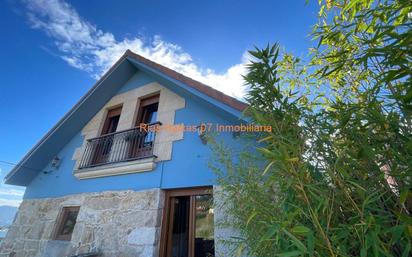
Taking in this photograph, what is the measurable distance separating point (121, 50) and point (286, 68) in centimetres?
438

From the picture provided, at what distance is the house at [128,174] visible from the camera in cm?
302

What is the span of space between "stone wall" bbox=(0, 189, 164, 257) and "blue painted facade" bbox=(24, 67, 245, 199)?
183mm

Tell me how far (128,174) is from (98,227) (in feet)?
3.45

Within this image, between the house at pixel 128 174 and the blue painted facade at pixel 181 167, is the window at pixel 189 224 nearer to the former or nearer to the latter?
the house at pixel 128 174

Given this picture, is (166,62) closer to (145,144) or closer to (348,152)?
(145,144)

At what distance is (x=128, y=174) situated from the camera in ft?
12.5

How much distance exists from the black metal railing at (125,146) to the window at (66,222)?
1002mm

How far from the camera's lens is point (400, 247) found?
2.55 feet

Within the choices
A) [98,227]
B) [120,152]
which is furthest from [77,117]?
[98,227]

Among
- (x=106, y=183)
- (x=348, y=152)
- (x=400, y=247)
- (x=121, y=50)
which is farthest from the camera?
(x=121, y=50)

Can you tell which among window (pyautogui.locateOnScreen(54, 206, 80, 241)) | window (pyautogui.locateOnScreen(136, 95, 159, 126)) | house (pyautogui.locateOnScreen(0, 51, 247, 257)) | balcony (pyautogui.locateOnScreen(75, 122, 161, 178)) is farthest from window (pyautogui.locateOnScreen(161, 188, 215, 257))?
window (pyautogui.locateOnScreen(54, 206, 80, 241))

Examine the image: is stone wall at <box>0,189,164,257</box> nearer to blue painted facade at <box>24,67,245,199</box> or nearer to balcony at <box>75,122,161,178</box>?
blue painted facade at <box>24,67,245,199</box>

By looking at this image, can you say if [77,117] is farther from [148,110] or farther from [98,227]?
[98,227]

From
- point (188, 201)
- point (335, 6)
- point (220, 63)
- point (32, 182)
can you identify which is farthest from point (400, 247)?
point (32, 182)
